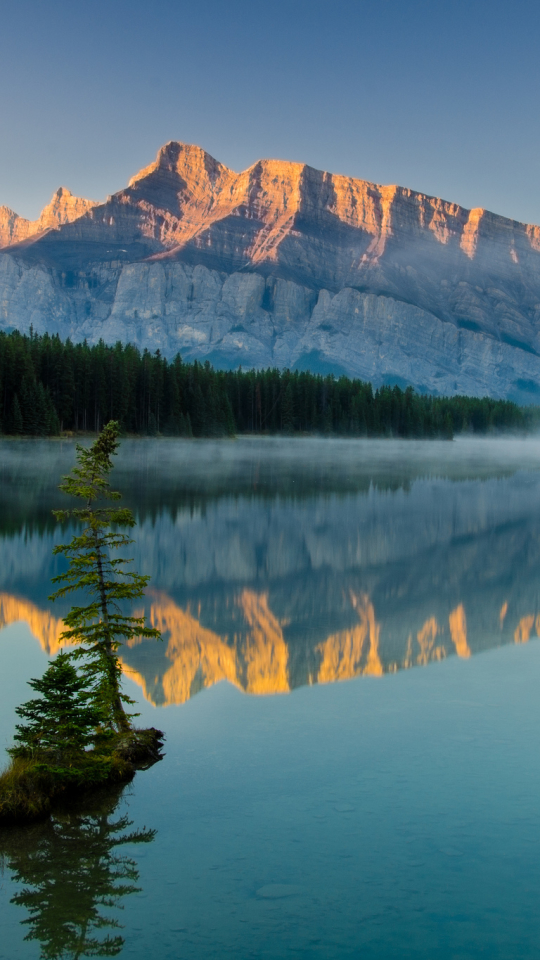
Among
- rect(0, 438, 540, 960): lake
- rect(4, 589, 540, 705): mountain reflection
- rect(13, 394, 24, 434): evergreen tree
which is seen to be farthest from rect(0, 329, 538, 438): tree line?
rect(4, 589, 540, 705): mountain reflection

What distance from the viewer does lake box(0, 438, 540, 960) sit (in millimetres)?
9281

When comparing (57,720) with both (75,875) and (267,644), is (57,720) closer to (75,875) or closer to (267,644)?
(75,875)

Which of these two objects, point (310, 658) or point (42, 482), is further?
point (42, 482)

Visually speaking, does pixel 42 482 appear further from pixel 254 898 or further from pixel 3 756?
pixel 254 898

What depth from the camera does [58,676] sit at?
1287 centimetres

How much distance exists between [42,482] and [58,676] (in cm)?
4754

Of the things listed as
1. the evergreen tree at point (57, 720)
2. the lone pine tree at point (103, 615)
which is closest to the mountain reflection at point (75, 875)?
the evergreen tree at point (57, 720)

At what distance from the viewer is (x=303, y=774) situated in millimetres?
12820

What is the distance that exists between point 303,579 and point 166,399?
380 feet

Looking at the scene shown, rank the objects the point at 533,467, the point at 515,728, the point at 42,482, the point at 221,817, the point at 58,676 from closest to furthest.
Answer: the point at 221,817 → the point at 58,676 → the point at 515,728 → the point at 42,482 → the point at 533,467

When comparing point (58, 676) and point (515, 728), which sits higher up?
point (58, 676)

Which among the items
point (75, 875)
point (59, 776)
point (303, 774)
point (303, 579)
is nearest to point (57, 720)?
point (59, 776)

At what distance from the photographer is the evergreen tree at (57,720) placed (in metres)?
12.5

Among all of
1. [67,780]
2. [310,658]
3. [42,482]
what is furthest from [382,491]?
[67,780]
